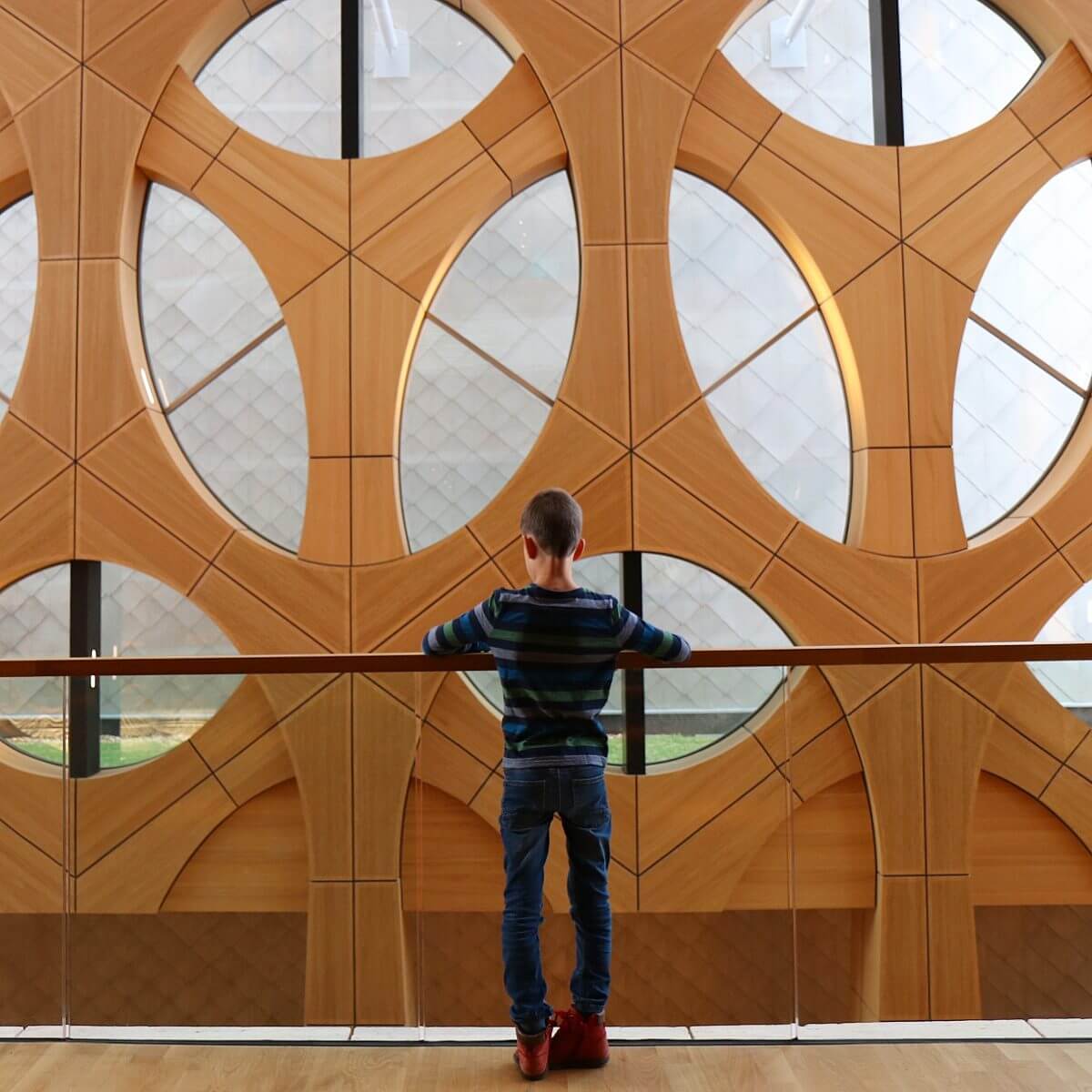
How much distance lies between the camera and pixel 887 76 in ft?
19.5

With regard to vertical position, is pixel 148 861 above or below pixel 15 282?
below

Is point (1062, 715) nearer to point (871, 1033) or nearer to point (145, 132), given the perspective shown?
point (871, 1033)

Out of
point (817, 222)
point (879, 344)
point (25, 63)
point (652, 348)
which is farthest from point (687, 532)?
point (25, 63)

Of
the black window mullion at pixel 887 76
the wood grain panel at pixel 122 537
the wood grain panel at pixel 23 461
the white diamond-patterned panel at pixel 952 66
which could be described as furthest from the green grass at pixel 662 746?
the white diamond-patterned panel at pixel 952 66

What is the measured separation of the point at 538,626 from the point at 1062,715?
133 cm

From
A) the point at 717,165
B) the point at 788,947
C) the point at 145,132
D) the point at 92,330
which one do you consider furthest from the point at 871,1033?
the point at 145,132

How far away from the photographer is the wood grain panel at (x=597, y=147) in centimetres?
552

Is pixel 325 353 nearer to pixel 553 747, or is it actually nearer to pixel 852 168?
pixel 852 168

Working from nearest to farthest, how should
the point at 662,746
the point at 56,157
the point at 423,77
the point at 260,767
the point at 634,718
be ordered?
the point at 260,767
the point at 634,718
the point at 662,746
the point at 56,157
the point at 423,77

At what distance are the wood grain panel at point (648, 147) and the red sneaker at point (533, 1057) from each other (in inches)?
167

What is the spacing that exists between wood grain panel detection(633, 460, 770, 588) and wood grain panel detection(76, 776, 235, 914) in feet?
10.4

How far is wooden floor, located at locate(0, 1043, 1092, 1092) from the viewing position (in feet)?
7.41

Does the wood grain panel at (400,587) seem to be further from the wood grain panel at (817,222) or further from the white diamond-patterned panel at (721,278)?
the white diamond-patterned panel at (721,278)

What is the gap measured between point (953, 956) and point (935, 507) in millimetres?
3392
